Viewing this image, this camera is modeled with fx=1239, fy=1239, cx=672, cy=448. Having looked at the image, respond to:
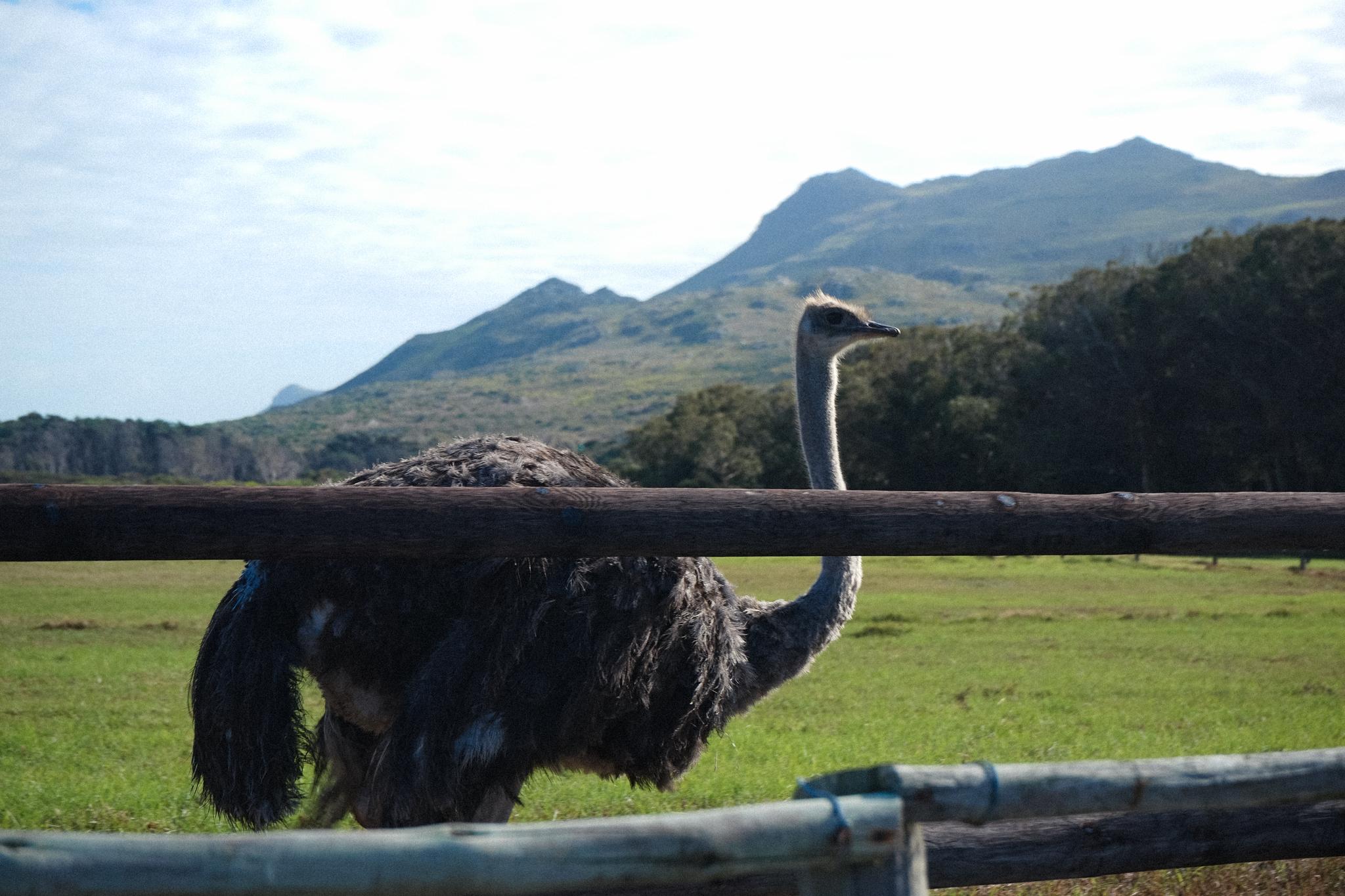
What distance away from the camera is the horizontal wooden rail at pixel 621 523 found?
8.55 ft

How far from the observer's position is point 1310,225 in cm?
3700

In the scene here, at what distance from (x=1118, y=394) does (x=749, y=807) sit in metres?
42.2

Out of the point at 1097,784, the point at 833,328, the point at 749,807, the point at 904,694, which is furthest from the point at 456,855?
the point at 904,694

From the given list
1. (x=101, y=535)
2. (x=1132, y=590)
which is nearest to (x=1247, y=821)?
(x=101, y=535)

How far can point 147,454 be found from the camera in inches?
3371

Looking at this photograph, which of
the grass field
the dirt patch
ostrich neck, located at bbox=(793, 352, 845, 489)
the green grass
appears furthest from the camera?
the dirt patch

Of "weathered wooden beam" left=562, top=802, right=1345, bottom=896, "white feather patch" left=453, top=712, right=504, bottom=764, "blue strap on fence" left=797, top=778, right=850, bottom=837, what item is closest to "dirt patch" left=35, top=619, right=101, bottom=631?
"white feather patch" left=453, top=712, right=504, bottom=764

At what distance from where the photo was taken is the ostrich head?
20.1ft

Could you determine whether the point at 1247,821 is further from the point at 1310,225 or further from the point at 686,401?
the point at 686,401

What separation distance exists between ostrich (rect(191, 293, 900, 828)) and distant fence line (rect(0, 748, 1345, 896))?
1.91 m

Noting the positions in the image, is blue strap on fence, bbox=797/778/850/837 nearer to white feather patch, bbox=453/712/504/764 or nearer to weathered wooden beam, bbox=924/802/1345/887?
weathered wooden beam, bbox=924/802/1345/887

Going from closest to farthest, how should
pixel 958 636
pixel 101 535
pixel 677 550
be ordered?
1. pixel 101 535
2. pixel 677 550
3. pixel 958 636

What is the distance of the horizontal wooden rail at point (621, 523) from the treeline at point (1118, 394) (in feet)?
115

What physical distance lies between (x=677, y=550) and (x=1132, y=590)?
17742 millimetres
